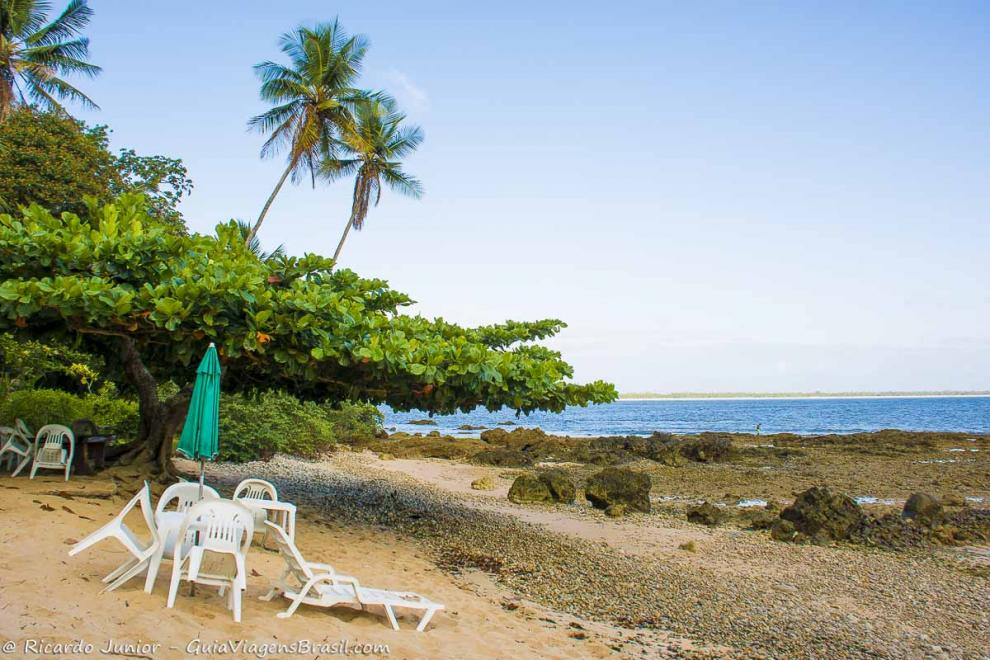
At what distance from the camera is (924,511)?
12.3 metres

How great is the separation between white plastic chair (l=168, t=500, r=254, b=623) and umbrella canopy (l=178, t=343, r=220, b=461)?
2.95 feet

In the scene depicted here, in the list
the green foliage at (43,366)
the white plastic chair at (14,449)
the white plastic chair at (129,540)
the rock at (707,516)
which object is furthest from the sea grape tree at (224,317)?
the green foliage at (43,366)

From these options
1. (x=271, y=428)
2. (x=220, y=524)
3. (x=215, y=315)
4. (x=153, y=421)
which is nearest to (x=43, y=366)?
(x=271, y=428)

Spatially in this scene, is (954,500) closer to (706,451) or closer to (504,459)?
(706,451)

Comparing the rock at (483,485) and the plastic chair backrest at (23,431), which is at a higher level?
the plastic chair backrest at (23,431)

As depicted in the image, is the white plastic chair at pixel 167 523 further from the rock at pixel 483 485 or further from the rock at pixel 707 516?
the rock at pixel 483 485

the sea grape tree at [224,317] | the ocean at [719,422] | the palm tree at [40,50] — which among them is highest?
the palm tree at [40,50]

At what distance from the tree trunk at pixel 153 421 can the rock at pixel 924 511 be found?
41.5 feet

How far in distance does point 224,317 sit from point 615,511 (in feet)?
28.6

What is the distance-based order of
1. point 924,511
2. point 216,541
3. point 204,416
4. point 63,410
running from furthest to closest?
point 63,410
point 924,511
point 204,416
point 216,541

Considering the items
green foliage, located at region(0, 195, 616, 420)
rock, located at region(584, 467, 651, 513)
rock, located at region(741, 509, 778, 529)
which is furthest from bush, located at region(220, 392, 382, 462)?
rock, located at region(741, 509, 778, 529)

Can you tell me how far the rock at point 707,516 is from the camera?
13.1m

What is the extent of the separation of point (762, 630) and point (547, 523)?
5.96 m

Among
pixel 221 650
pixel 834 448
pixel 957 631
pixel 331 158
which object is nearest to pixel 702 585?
pixel 957 631
